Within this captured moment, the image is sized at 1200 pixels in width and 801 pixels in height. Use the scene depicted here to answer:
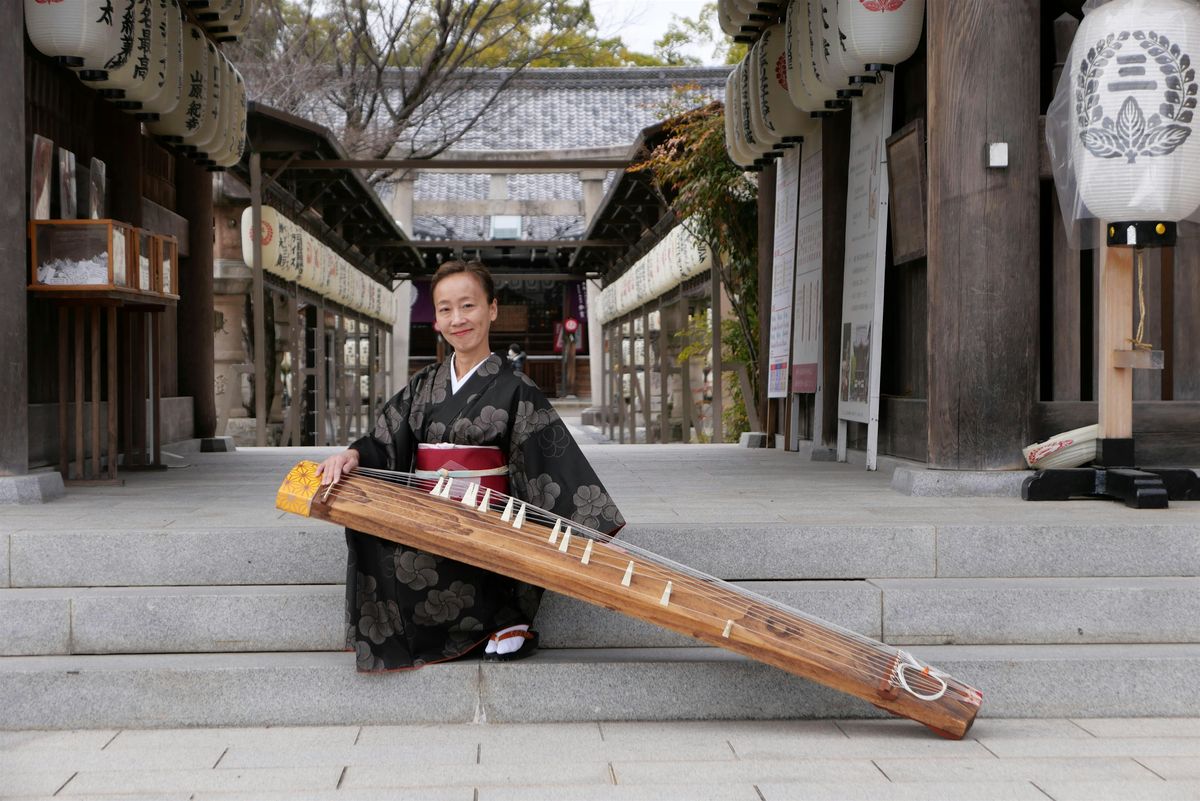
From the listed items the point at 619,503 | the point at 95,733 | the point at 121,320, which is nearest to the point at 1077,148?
the point at 619,503

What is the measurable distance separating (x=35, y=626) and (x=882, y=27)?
517cm

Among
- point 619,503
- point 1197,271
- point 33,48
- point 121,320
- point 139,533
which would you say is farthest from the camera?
point 121,320

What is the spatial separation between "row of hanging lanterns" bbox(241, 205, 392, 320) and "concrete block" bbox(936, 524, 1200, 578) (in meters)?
9.80

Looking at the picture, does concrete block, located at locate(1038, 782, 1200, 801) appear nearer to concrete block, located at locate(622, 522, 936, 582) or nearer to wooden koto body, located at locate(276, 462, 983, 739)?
wooden koto body, located at locate(276, 462, 983, 739)

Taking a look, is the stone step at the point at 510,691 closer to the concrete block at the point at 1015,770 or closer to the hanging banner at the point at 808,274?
the concrete block at the point at 1015,770

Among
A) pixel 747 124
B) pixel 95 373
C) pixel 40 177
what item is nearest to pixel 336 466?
pixel 95 373

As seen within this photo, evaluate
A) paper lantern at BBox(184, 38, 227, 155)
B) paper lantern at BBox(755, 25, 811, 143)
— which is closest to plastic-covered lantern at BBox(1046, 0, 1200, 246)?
paper lantern at BBox(755, 25, 811, 143)

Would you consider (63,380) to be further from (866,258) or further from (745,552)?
(866,258)

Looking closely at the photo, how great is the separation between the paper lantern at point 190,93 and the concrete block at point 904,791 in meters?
6.84

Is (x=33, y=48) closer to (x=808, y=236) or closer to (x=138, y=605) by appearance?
(x=138, y=605)

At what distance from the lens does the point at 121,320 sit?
8.01 m

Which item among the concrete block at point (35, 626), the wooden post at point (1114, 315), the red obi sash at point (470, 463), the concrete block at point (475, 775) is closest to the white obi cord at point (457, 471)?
the red obi sash at point (470, 463)

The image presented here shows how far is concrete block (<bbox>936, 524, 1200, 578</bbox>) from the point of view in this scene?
14.5 ft

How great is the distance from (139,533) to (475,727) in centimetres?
156
